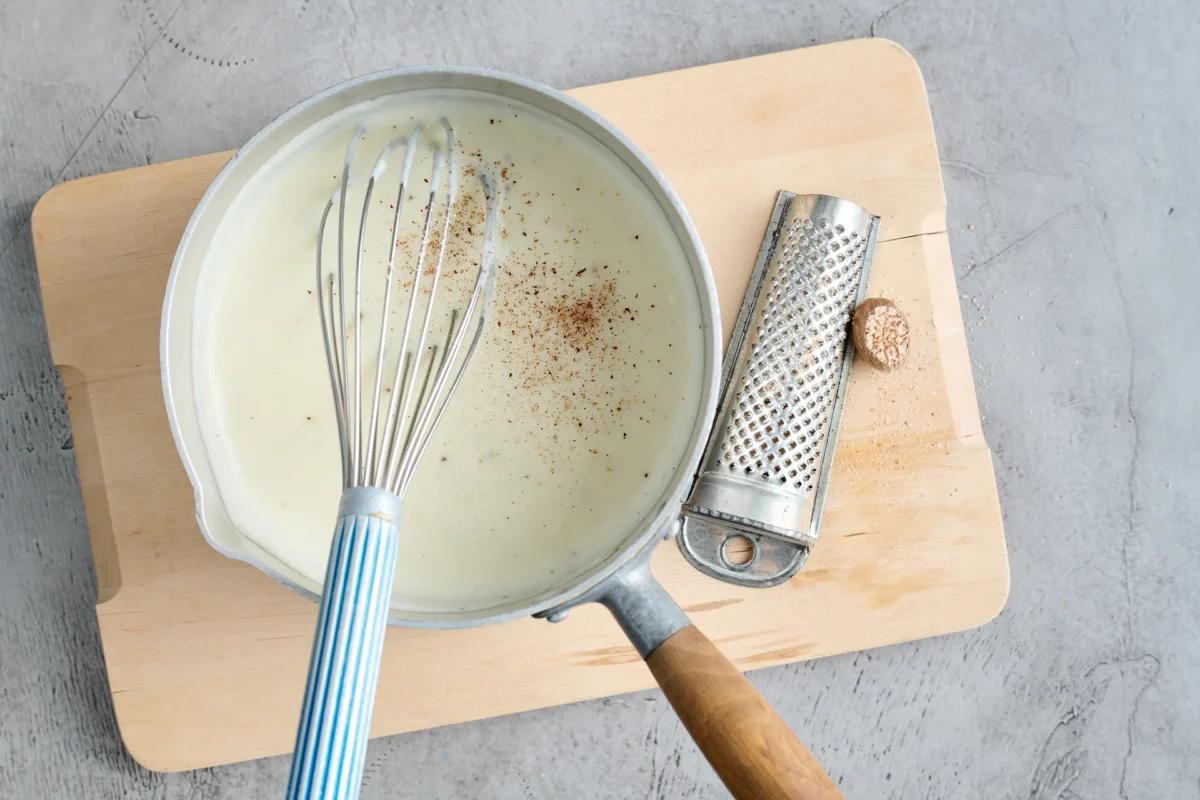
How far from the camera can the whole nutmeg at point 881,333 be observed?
694 mm

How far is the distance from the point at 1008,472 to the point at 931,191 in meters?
0.27

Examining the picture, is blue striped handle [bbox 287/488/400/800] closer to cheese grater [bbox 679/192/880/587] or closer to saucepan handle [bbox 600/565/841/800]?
saucepan handle [bbox 600/565/841/800]

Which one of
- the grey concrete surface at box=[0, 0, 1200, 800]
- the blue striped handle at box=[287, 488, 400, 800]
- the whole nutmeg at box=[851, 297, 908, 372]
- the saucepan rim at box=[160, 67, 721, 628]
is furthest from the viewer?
the grey concrete surface at box=[0, 0, 1200, 800]

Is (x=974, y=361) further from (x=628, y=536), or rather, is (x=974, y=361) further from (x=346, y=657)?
(x=346, y=657)

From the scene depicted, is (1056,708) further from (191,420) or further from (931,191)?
(191,420)

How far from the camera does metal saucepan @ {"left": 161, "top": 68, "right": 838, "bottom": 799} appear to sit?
1.60 ft

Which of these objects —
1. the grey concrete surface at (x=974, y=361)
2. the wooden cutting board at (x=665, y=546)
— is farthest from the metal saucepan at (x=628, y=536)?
the grey concrete surface at (x=974, y=361)

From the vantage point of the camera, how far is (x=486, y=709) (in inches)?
29.2

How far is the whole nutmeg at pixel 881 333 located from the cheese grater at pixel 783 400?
2 cm

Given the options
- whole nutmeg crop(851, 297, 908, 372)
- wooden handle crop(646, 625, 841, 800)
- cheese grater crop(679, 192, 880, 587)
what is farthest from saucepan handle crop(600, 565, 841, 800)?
whole nutmeg crop(851, 297, 908, 372)

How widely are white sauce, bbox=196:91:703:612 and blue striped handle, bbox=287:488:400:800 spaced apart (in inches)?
8.7

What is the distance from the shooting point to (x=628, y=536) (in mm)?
630

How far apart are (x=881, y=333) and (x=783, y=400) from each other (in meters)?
0.09

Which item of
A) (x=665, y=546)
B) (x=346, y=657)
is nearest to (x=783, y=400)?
(x=665, y=546)
